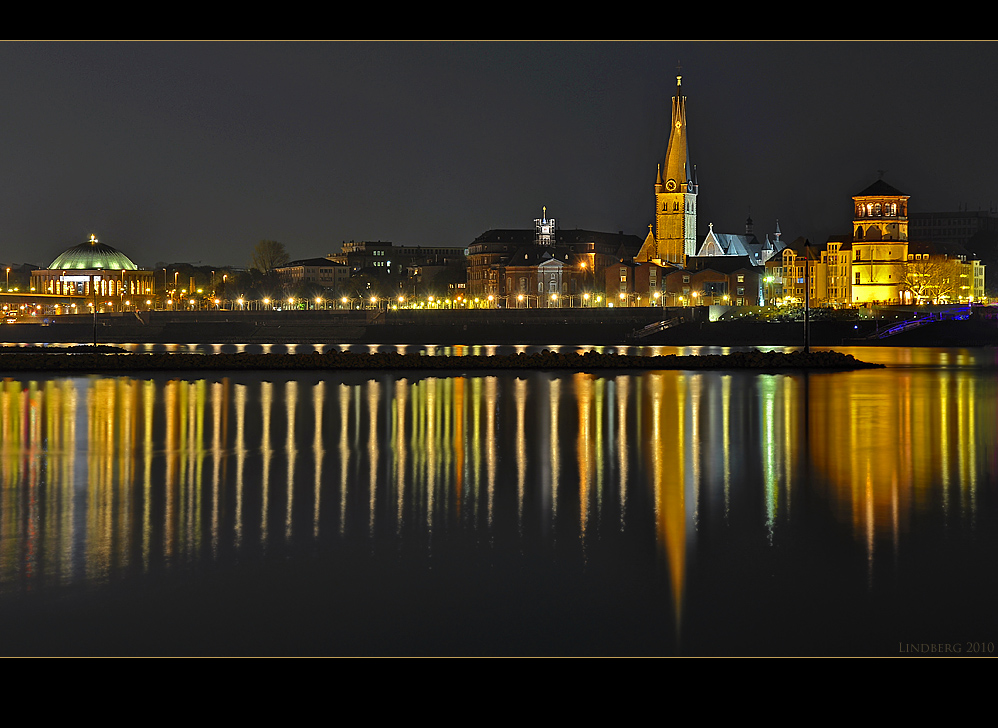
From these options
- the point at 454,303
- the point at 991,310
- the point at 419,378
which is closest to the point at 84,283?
the point at 454,303

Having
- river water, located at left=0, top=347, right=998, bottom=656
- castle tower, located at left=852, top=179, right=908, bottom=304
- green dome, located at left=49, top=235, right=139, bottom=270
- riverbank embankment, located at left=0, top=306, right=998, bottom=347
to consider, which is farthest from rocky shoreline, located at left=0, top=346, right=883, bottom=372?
green dome, located at left=49, top=235, right=139, bottom=270

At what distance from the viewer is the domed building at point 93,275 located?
152375 mm

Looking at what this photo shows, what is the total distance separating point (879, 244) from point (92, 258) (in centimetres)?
10828

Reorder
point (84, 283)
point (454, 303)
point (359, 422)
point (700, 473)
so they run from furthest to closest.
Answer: point (84, 283) → point (454, 303) → point (359, 422) → point (700, 473)

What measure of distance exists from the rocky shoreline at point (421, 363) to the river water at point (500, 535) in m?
18.6

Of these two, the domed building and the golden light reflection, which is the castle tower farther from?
the domed building

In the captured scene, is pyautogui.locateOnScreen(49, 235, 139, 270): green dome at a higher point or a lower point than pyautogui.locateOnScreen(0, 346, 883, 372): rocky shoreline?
higher

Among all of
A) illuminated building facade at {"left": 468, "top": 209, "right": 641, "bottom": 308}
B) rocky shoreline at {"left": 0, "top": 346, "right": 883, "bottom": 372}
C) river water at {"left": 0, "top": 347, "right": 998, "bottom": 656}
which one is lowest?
river water at {"left": 0, "top": 347, "right": 998, "bottom": 656}

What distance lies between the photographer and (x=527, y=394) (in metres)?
29.1

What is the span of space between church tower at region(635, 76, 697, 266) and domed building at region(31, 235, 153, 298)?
7267 cm

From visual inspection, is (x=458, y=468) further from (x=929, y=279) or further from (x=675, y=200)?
(x=675, y=200)

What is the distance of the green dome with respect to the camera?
155125 millimetres

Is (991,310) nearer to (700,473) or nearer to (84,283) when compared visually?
(700,473)
